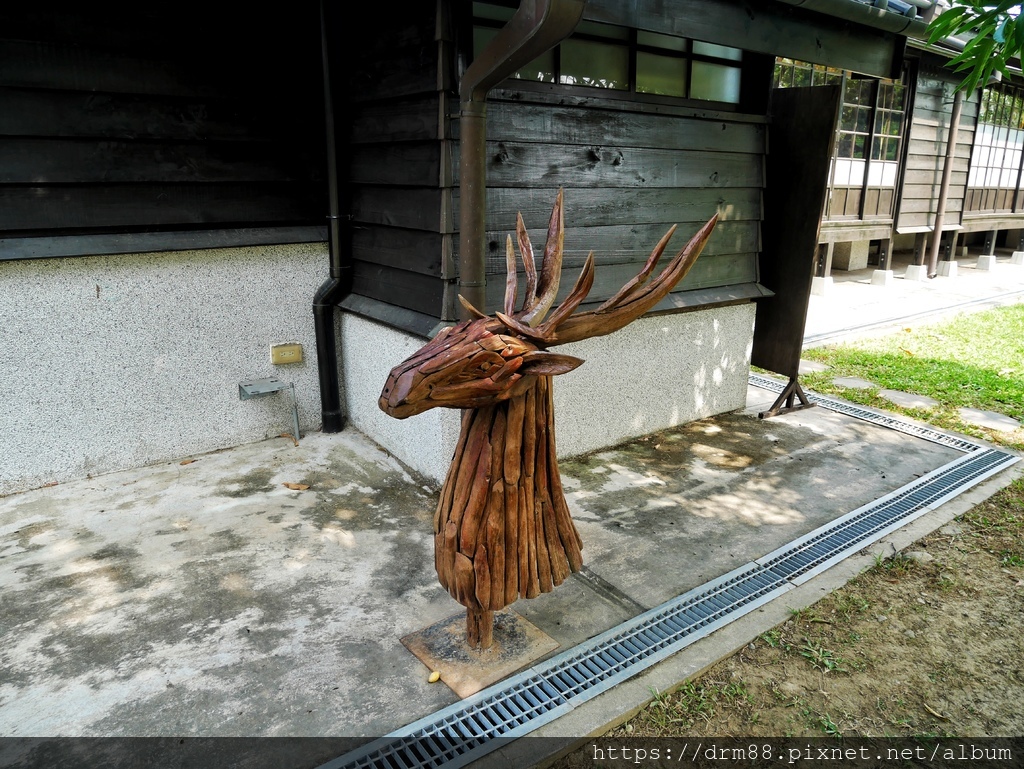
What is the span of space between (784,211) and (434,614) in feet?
15.3

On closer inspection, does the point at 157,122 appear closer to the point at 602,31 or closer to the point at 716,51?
the point at 602,31

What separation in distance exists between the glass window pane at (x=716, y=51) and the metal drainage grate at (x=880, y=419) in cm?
318

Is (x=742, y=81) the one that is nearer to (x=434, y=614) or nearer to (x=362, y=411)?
(x=362, y=411)

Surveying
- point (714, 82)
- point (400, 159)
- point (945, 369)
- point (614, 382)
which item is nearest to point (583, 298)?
point (400, 159)

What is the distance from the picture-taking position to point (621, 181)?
16.4 feet

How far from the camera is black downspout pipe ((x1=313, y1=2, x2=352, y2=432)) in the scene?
502 centimetres

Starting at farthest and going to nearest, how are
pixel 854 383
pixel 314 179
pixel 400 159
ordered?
pixel 854 383 → pixel 314 179 → pixel 400 159

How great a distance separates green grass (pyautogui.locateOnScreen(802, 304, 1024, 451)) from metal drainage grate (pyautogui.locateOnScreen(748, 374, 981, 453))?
0.23 metres

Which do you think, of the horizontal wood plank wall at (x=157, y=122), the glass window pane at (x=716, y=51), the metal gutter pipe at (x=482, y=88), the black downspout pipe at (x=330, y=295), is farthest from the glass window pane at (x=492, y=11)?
the glass window pane at (x=716, y=51)

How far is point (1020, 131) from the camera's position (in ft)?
50.8

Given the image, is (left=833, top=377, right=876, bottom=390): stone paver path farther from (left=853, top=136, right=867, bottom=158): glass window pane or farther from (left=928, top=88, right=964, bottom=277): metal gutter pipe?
(left=928, top=88, right=964, bottom=277): metal gutter pipe

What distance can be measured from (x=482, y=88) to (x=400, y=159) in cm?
126

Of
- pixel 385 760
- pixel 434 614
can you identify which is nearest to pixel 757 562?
pixel 434 614

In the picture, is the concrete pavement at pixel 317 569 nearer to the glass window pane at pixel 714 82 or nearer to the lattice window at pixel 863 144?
the glass window pane at pixel 714 82
